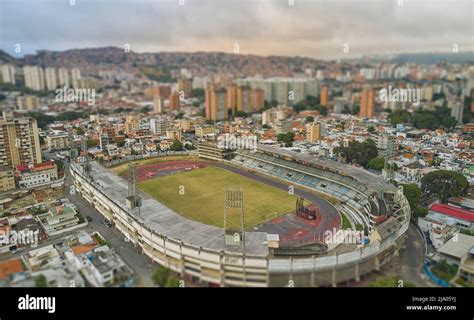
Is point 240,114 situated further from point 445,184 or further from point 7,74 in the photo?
point 7,74

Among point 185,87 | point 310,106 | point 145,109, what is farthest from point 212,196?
point 185,87

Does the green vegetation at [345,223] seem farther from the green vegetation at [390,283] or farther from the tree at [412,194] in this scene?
the green vegetation at [390,283]

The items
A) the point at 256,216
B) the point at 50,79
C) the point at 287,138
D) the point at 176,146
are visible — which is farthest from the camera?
the point at 50,79

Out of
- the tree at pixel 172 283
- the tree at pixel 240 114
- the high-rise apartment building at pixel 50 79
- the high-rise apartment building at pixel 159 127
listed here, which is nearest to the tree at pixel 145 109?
the tree at pixel 240 114

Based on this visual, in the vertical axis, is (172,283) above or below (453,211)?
below

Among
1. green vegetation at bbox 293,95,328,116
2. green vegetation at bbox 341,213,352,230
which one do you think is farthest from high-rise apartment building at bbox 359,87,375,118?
green vegetation at bbox 341,213,352,230
